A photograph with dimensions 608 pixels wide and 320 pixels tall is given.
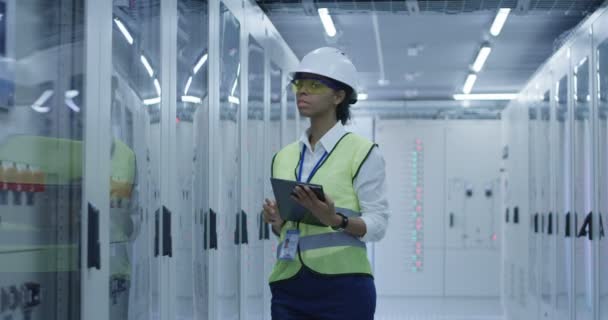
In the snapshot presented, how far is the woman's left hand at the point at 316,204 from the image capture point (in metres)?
2.50

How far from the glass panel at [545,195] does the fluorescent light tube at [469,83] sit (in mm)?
3680

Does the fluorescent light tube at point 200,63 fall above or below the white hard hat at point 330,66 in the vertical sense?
above

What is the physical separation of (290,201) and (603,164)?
3138 mm

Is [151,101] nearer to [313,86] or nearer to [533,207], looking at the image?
[313,86]

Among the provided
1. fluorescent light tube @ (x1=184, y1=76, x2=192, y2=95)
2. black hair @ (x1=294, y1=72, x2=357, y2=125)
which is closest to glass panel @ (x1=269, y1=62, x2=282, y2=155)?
fluorescent light tube @ (x1=184, y1=76, x2=192, y2=95)

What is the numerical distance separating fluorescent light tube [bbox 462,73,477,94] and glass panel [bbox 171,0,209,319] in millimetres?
7933

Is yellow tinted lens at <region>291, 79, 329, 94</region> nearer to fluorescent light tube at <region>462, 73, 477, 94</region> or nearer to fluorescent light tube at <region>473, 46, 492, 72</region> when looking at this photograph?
fluorescent light tube at <region>473, 46, 492, 72</region>

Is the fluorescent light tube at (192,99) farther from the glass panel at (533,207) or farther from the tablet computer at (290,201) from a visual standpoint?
the glass panel at (533,207)

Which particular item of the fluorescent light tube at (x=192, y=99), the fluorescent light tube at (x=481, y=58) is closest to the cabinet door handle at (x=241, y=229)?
the fluorescent light tube at (x=192, y=99)

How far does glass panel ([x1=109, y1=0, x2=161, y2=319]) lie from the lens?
2984 mm

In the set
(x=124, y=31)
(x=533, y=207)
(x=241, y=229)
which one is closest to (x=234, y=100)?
(x=241, y=229)

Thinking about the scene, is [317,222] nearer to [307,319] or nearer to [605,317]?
[307,319]

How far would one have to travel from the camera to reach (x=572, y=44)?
6195 mm

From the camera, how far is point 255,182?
18.4 ft
